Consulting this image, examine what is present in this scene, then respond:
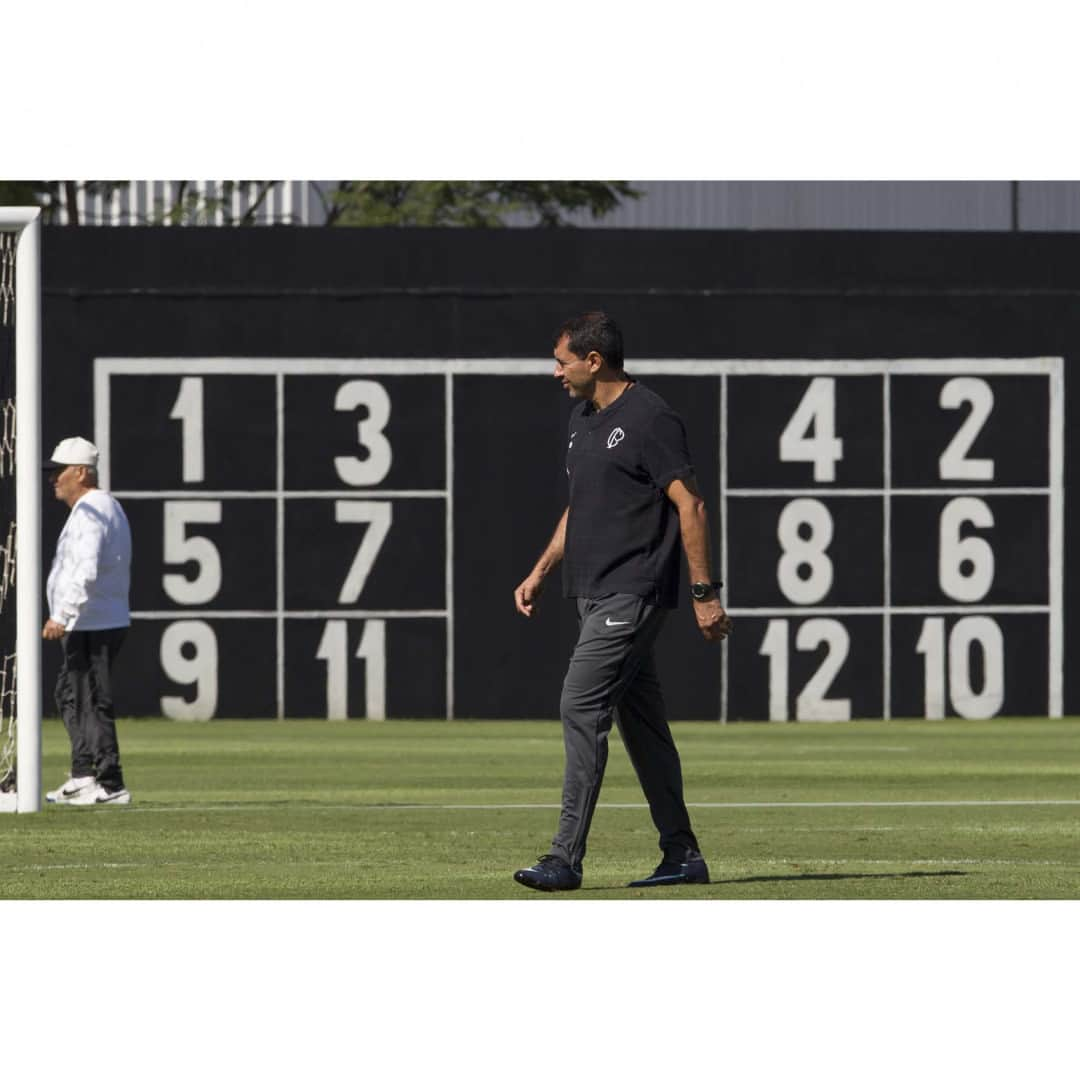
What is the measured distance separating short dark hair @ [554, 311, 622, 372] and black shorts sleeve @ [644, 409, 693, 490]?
12.2 inches

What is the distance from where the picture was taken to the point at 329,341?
64.1ft

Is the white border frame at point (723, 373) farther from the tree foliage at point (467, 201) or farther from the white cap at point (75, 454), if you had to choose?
the tree foliage at point (467, 201)

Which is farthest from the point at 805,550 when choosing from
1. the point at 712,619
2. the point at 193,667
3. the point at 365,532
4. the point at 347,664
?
the point at 712,619

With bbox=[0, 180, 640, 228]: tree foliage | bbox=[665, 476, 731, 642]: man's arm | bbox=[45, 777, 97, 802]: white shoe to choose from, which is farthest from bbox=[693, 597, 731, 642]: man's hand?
bbox=[0, 180, 640, 228]: tree foliage

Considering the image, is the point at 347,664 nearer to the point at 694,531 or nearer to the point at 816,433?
the point at 816,433

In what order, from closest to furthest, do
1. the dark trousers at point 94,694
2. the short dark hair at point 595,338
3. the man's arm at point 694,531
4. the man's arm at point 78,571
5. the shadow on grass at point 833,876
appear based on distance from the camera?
the man's arm at point 694,531, the short dark hair at point 595,338, the shadow on grass at point 833,876, the man's arm at point 78,571, the dark trousers at point 94,694

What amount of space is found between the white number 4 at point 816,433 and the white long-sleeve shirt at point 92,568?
792 cm

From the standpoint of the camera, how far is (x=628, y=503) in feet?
30.1

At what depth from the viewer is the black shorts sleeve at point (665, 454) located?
29.8 ft

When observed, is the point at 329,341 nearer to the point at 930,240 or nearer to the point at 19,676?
the point at 930,240

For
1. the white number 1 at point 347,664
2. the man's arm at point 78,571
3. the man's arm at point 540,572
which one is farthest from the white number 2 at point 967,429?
the man's arm at point 540,572

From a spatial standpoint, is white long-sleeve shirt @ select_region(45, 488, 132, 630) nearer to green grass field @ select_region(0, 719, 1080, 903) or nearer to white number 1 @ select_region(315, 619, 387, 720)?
green grass field @ select_region(0, 719, 1080, 903)

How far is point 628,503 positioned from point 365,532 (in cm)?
1054

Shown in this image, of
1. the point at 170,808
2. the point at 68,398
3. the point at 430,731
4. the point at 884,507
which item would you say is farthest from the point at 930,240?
the point at 170,808
